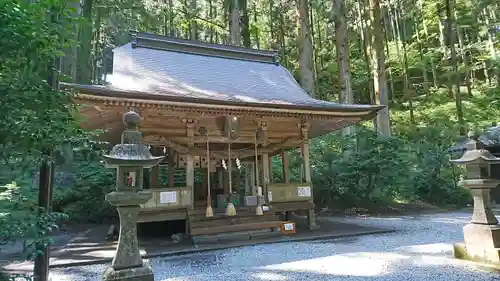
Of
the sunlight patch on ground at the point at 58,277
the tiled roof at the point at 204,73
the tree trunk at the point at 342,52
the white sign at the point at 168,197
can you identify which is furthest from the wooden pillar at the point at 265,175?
the tree trunk at the point at 342,52

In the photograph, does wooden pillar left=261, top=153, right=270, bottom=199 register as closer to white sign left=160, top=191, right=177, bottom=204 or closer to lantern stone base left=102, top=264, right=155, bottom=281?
white sign left=160, top=191, right=177, bottom=204

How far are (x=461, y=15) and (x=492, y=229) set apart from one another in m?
21.2

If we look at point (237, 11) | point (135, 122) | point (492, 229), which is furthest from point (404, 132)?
point (135, 122)

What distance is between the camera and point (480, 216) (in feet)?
14.8

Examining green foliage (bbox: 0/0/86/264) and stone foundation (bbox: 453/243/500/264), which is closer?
green foliage (bbox: 0/0/86/264)

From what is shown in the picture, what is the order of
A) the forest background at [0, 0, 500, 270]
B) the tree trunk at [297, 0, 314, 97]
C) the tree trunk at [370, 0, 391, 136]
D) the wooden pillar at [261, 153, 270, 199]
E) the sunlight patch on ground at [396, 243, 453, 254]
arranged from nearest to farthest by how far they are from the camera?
the forest background at [0, 0, 500, 270], the sunlight patch on ground at [396, 243, 453, 254], the wooden pillar at [261, 153, 270, 199], the tree trunk at [370, 0, 391, 136], the tree trunk at [297, 0, 314, 97]

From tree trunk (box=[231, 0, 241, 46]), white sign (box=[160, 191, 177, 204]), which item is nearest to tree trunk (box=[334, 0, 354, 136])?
tree trunk (box=[231, 0, 241, 46])

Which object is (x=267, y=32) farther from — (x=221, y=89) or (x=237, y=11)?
(x=221, y=89)

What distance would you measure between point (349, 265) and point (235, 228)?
2901 millimetres

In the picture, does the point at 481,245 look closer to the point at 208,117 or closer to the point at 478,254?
the point at 478,254

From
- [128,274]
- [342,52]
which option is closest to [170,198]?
[128,274]

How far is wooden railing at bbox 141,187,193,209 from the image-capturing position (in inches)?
261

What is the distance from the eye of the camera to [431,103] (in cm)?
1998

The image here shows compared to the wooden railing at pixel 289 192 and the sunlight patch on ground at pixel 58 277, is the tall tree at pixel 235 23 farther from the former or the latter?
the sunlight patch on ground at pixel 58 277
